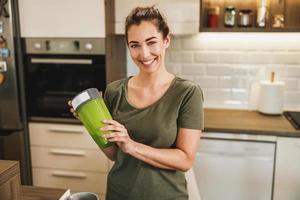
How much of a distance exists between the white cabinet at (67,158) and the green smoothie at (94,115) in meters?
1.38

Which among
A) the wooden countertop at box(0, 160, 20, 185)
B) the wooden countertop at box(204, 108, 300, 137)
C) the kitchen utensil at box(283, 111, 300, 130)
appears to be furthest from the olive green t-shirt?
the kitchen utensil at box(283, 111, 300, 130)

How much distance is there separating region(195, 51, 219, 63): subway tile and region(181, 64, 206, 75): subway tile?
44mm

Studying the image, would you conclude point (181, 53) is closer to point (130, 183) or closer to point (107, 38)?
Result: point (107, 38)

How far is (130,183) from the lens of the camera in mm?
1143

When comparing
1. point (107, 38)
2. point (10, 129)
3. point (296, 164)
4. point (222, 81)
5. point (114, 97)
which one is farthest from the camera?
point (222, 81)

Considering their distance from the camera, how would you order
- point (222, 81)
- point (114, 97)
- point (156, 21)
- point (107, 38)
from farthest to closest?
point (222, 81) → point (107, 38) → point (114, 97) → point (156, 21)

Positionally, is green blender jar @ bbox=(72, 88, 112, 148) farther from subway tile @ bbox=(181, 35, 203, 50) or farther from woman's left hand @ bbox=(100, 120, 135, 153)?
subway tile @ bbox=(181, 35, 203, 50)

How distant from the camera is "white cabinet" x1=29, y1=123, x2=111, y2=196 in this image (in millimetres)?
2277

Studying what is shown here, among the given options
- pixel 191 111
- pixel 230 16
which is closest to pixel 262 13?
pixel 230 16

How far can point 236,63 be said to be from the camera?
7.97 ft

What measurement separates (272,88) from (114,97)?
4.60ft

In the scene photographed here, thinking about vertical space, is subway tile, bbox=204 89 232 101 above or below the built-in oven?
below

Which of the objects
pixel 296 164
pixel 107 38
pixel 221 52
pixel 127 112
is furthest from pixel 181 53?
pixel 127 112

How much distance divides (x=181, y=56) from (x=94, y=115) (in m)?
1.68
